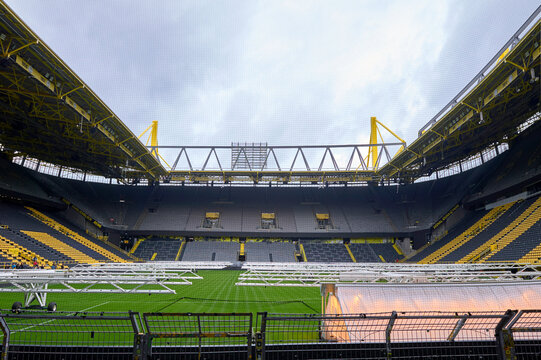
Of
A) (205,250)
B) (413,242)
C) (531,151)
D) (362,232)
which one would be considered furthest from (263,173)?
(531,151)

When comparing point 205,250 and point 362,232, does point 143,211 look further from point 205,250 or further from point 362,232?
point 362,232

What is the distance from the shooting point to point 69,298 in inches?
582

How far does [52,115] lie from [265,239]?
29386 mm

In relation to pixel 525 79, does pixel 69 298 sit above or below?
below

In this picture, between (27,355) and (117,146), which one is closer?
(27,355)

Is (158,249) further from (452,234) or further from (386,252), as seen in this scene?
(452,234)

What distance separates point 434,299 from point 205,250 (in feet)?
121

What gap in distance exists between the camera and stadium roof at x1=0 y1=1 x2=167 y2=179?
16906 millimetres

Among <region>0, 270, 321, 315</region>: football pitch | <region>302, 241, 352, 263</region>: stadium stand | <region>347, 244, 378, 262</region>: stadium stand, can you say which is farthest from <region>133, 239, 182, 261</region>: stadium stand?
<region>0, 270, 321, 315</region>: football pitch

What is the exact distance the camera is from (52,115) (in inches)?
966

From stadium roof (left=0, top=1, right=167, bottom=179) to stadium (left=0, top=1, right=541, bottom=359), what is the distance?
155mm

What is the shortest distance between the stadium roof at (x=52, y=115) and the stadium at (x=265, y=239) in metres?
0.15

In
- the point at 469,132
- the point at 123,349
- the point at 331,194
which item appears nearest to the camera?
the point at 123,349

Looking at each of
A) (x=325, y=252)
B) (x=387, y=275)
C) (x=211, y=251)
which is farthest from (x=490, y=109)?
(x=211, y=251)
